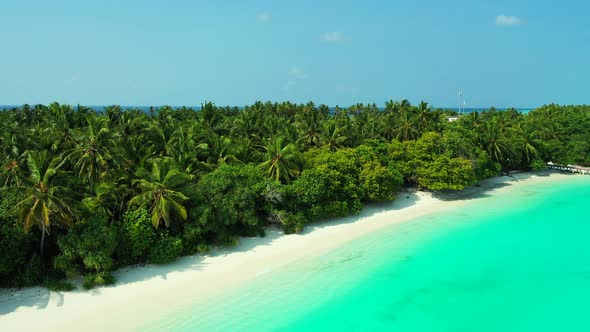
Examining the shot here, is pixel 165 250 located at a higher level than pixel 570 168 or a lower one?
lower

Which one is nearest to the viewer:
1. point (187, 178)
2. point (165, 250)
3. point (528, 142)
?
point (165, 250)

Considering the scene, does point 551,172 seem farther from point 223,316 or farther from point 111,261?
point 111,261

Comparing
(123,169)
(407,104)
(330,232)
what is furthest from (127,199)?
(407,104)

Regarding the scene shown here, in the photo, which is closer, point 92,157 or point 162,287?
point 162,287

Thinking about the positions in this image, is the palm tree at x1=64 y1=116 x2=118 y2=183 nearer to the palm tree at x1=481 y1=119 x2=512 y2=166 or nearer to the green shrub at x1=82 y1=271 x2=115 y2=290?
the green shrub at x1=82 y1=271 x2=115 y2=290

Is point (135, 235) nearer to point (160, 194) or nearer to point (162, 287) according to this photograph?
point (160, 194)

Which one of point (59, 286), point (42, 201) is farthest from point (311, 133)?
point (59, 286)
